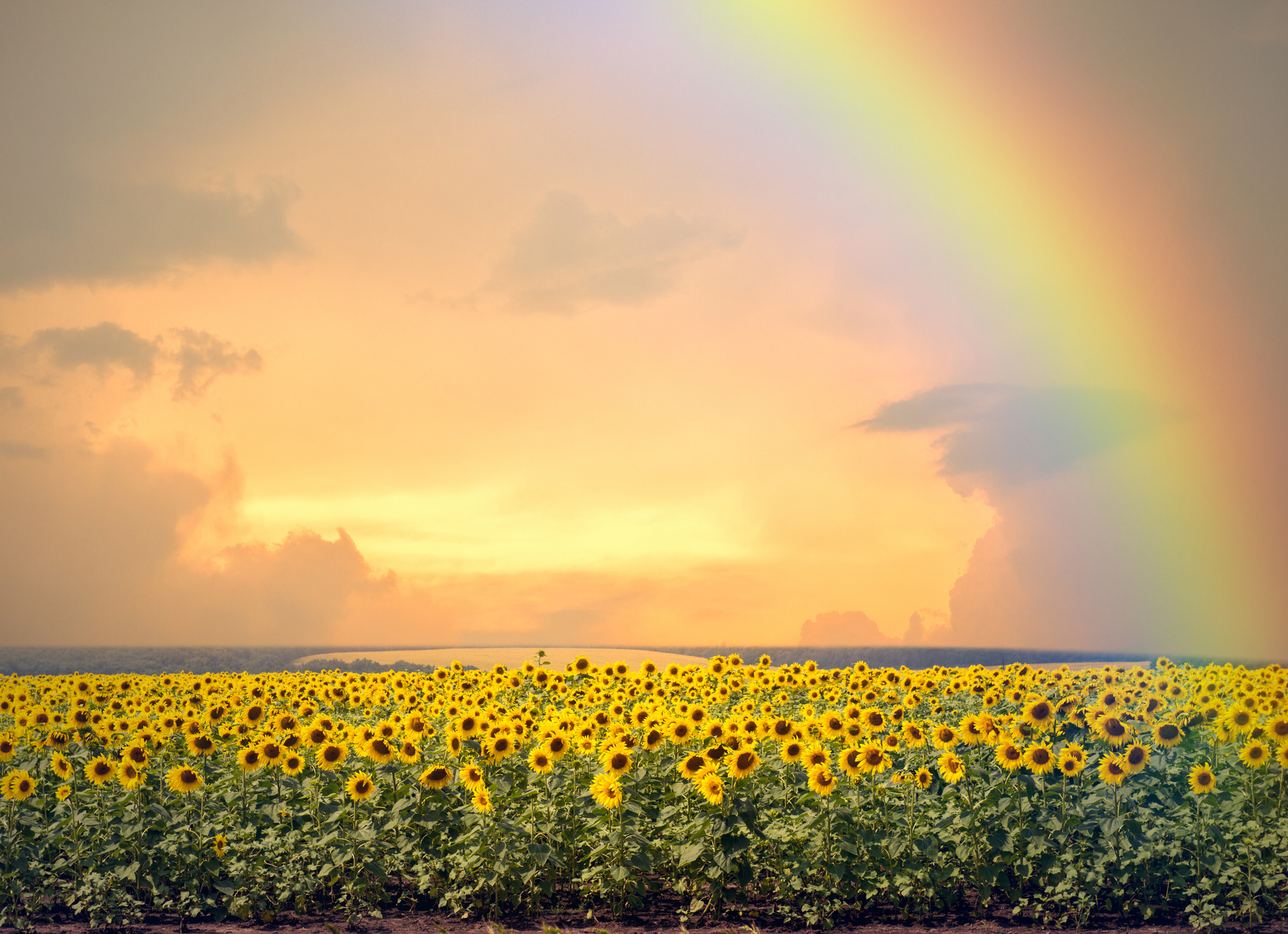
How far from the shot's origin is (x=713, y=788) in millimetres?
9531

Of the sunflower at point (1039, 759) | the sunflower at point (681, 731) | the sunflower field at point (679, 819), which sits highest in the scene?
the sunflower at point (681, 731)

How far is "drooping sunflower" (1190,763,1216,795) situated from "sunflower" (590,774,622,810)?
6.71m

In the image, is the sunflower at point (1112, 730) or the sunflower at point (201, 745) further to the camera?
the sunflower at point (201, 745)

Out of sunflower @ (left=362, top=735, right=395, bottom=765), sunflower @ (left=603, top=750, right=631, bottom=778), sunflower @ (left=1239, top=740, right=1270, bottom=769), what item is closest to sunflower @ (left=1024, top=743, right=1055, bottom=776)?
sunflower @ (left=1239, top=740, right=1270, bottom=769)

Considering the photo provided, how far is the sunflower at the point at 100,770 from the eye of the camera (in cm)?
1148

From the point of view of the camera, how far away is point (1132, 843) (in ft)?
34.1

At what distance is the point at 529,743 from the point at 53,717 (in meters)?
8.15

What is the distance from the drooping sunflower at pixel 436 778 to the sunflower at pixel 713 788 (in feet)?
10.4

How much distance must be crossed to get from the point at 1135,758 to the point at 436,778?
8.19 m

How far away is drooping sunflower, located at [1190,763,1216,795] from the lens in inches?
415

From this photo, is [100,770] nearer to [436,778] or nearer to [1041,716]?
[436,778]

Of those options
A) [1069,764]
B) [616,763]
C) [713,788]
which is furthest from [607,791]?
[1069,764]

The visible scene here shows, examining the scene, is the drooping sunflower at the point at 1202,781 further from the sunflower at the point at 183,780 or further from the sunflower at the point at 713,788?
the sunflower at the point at 183,780

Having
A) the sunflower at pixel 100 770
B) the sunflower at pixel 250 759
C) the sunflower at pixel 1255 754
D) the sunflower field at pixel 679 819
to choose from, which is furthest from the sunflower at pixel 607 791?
the sunflower at pixel 1255 754
